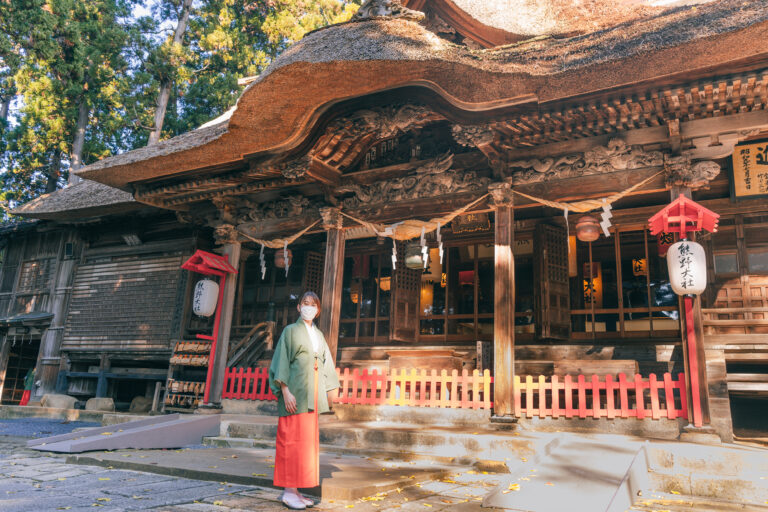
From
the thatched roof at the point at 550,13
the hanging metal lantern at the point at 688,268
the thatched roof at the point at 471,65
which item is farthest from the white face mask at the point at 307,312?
the thatched roof at the point at 550,13

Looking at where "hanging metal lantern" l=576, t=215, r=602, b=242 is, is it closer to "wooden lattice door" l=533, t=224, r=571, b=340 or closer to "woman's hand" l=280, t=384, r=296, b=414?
"wooden lattice door" l=533, t=224, r=571, b=340

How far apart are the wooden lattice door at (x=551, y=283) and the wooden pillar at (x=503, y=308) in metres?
2.40

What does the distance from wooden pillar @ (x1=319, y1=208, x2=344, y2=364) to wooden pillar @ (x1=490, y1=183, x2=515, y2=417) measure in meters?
2.72

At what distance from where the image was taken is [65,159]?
21.8 m

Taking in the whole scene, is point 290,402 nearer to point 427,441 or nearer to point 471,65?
point 427,441

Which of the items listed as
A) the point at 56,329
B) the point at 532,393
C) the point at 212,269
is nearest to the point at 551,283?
the point at 532,393

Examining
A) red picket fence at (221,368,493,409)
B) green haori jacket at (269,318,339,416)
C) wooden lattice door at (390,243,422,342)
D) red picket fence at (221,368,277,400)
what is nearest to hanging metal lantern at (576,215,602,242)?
red picket fence at (221,368,493,409)

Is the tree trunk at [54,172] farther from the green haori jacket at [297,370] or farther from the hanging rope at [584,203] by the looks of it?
the green haori jacket at [297,370]

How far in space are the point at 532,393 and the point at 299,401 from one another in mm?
3890

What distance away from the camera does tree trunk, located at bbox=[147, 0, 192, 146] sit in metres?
18.3

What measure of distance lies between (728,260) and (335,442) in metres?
7.18

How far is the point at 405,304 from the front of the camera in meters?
11.1

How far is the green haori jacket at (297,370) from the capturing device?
4.11m

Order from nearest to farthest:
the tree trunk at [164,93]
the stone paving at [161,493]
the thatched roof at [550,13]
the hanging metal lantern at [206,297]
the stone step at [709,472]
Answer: the stone paving at [161,493] < the stone step at [709,472] < the thatched roof at [550,13] < the hanging metal lantern at [206,297] < the tree trunk at [164,93]
